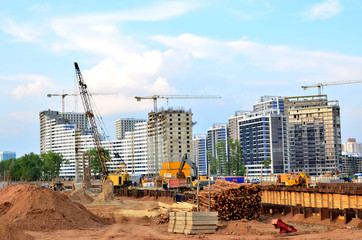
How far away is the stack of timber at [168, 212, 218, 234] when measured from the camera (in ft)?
80.6

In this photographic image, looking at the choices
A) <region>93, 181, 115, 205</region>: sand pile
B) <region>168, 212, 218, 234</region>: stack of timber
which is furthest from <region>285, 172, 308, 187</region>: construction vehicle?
<region>168, 212, 218, 234</region>: stack of timber

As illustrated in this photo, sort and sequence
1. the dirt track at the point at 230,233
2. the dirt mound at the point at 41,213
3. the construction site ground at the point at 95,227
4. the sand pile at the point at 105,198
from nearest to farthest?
the dirt track at the point at 230,233 → the construction site ground at the point at 95,227 → the dirt mound at the point at 41,213 → the sand pile at the point at 105,198

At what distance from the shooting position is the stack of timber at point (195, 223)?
2458 cm

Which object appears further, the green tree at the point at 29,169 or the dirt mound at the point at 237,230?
the green tree at the point at 29,169

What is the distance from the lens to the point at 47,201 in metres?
29.2

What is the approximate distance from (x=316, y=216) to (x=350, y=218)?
3620mm

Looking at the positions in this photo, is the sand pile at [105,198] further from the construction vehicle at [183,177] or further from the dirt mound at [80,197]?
the construction vehicle at [183,177]

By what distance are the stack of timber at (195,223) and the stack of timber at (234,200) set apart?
518cm

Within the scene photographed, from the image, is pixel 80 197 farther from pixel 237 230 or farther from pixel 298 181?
pixel 237 230

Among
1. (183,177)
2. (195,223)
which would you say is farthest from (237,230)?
(183,177)

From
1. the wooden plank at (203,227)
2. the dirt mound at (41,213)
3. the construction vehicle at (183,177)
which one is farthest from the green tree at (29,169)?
the wooden plank at (203,227)

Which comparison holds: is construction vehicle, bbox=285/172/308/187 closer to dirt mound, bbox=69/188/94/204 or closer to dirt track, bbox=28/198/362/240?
dirt track, bbox=28/198/362/240

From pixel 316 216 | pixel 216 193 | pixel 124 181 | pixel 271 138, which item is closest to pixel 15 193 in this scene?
pixel 216 193

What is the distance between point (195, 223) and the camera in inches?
969
